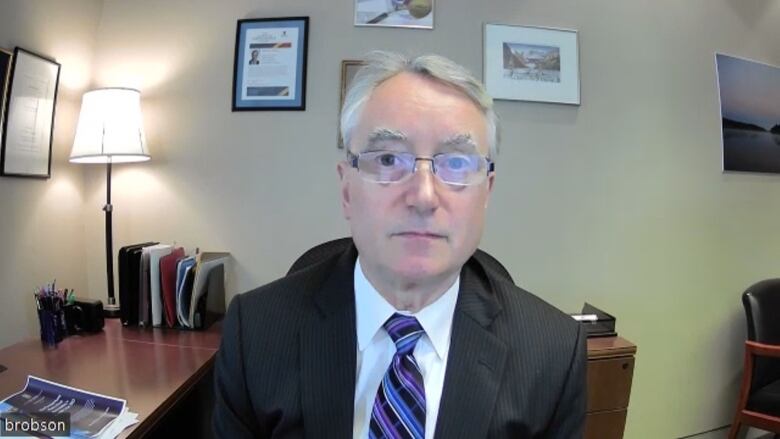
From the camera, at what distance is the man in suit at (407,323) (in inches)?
25.4

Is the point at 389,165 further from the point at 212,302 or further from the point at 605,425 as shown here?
the point at 605,425

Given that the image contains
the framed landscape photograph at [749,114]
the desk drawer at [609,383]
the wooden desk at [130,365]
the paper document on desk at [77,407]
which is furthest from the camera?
the framed landscape photograph at [749,114]

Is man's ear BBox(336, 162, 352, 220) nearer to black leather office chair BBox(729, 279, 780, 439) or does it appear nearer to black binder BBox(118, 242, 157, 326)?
black binder BBox(118, 242, 157, 326)

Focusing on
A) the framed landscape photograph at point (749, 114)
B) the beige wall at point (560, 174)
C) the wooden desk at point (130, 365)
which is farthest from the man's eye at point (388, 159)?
the framed landscape photograph at point (749, 114)

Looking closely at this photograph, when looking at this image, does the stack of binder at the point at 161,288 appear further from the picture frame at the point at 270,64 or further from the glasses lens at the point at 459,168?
the glasses lens at the point at 459,168

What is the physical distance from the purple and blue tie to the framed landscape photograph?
2.26 m

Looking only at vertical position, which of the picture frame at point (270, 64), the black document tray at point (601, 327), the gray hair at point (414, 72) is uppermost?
the picture frame at point (270, 64)

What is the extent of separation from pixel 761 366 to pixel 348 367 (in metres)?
2.18

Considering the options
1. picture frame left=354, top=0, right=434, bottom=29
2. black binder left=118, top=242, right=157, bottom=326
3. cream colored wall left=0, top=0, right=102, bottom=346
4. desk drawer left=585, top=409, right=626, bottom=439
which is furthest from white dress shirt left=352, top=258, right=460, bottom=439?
cream colored wall left=0, top=0, right=102, bottom=346

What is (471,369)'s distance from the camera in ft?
2.32

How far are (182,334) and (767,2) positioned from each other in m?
3.50

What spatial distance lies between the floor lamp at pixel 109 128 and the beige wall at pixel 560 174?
0.19 metres

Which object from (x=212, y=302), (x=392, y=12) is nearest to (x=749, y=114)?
(x=392, y=12)

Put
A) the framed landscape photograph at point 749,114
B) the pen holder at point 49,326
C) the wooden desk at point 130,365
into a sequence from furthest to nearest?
the framed landscape photograph at point 749,114
the pen holder at point 49,326
the wooden desk at point 130,365
